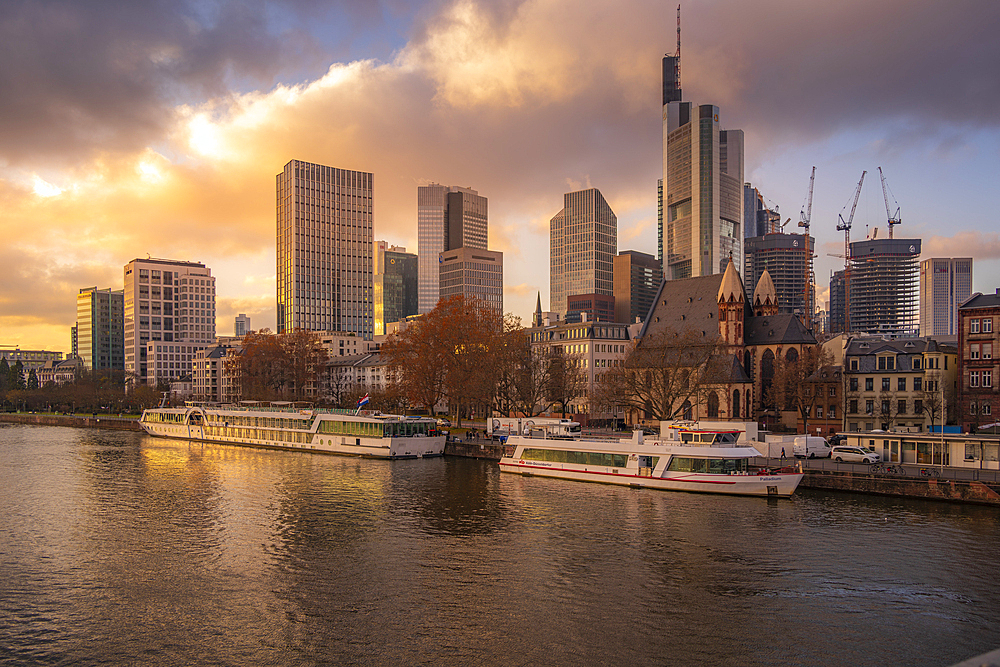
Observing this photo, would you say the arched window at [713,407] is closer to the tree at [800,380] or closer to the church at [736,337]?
the church at [736,337]

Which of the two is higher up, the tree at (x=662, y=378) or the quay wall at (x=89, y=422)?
the tree at (x=662, y=378)

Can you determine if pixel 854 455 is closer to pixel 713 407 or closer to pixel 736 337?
pixel 713 407

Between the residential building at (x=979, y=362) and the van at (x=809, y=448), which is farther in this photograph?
the residential building at (x=979, y=362)

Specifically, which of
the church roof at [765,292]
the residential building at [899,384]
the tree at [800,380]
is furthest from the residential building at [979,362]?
the church roof at [765,292]

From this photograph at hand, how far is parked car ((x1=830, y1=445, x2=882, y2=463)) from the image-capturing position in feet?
232

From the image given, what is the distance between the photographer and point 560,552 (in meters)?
45.1

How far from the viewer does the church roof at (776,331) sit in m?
128

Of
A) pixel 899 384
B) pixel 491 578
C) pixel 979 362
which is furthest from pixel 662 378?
pixel 491 578

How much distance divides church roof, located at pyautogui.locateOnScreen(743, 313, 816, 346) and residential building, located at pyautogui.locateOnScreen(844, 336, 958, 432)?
75.5 feet

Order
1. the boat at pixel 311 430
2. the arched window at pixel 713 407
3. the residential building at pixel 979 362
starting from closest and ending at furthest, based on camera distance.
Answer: the residential building at pixel 979 362 < the boat at pixel 311 430 < the arched window at pixel 713 407

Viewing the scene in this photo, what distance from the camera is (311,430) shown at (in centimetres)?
10656

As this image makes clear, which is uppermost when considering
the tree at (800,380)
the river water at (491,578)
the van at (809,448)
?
the tree at (800,380)

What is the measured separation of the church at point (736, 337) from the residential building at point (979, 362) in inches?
1314

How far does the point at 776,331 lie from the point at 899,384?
33720 mm
